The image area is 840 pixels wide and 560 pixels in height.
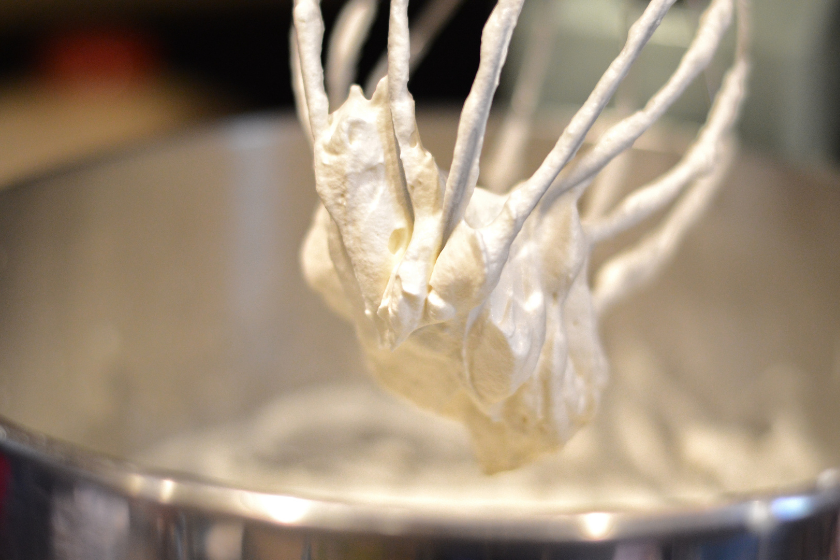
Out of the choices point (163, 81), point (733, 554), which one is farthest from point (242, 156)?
point (163, 81)

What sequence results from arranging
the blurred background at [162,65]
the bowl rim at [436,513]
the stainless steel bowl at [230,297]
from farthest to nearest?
the blurred background at [162,65] < the stainless steel bowl at [230,297] < the bowl rim at [436,513]

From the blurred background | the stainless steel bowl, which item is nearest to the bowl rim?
the stainless steel bowl

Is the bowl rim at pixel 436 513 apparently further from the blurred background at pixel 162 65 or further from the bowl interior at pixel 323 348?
the blurred background at pixel 162 65

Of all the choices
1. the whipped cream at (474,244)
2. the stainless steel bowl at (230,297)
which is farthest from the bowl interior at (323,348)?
the whipped cream at (474,244)

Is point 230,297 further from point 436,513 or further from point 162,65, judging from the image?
point 162,65

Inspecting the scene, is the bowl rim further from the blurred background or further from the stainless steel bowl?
the blurred background

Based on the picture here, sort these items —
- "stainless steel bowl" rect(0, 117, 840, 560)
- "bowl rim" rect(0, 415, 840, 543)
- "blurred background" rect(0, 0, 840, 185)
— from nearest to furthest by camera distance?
"bowl rim" rect(0, 415, 840, 543)
"stainless steel bowl" rect(0, 117, 840, 560)
"blurred background" rect(0, 0, 840, 185)

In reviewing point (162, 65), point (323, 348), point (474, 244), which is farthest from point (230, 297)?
point (162, 65)

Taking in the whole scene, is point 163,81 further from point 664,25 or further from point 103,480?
point 103,480
